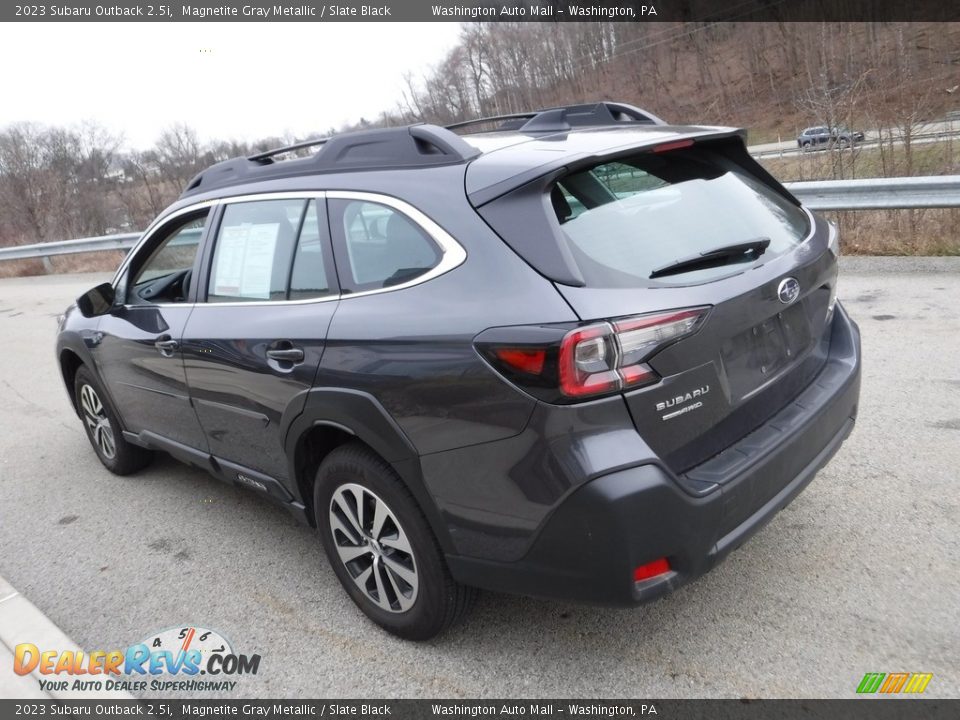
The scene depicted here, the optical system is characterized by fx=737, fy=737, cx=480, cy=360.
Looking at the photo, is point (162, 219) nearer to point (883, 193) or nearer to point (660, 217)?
point (660, 217)

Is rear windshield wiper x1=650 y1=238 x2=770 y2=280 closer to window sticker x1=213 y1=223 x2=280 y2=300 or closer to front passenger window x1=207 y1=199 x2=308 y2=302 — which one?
front passenger window x1=207 y1=199 x2=308 y2=302

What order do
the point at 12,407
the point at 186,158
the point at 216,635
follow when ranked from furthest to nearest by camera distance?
the point at 186,158
the point at 12,407
the point at 216,635

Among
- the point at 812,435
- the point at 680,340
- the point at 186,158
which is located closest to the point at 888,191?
the point at 812,435

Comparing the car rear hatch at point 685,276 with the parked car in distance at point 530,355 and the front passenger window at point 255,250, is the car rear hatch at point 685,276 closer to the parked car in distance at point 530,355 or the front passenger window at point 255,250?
the parked car in distance at point 530,355

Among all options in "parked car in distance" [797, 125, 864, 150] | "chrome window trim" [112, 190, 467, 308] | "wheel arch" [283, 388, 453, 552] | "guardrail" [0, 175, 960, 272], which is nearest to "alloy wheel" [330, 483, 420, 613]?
"wheel arch" [283, 388, 453, 552]

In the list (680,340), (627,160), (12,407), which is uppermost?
(627,160)

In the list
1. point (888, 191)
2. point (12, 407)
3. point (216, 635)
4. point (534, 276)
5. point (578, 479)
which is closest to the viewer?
point (578, 479)

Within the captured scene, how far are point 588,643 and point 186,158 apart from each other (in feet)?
95.4

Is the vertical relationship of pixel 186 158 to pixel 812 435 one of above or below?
above

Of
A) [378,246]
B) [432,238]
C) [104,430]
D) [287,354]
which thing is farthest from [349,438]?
[104,430]

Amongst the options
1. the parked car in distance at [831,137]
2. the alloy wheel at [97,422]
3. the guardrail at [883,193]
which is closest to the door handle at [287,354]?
the alloy wheel at [97,422]

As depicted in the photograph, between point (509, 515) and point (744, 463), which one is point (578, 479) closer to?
point (509, 515)

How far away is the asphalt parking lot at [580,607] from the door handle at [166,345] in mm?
1007

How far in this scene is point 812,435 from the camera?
2617 mm
